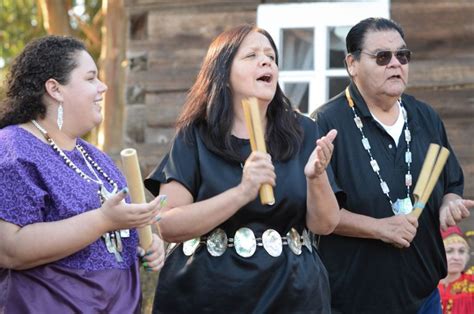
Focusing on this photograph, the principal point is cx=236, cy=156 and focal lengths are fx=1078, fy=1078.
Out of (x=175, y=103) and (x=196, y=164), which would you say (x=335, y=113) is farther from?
(x=175, y=103)

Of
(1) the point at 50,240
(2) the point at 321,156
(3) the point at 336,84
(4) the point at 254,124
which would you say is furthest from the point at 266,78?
(3) the point at 336,84

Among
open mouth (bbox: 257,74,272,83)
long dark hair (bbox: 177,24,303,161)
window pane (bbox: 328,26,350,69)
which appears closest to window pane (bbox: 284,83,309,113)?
window pane (bbox: 328,26,350,69)

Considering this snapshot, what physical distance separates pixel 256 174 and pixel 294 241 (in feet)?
1.41

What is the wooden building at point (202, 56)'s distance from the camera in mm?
7238

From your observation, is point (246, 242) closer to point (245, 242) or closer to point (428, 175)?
point (245, 242)

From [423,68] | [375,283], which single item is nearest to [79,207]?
[375,283]

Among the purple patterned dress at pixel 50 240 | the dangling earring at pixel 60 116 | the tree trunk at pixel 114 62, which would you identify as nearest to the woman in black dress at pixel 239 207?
the purple patterned dress at pixel 50 240

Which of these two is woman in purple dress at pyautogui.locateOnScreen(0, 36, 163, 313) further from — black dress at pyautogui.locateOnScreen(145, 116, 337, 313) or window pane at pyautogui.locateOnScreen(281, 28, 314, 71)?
window pane at pyautogui.locateOnScreen(281, 28, 314, 71)

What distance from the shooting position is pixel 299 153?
419 cm

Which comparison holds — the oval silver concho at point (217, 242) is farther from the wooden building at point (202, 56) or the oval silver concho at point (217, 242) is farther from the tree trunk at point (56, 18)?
the tree trunk at point (56, 18)

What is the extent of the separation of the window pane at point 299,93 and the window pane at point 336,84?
169mm

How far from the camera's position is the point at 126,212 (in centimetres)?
366

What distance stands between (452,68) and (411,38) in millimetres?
364

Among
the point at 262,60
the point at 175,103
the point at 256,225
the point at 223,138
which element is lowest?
the point at 175,103
